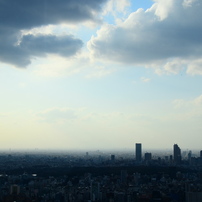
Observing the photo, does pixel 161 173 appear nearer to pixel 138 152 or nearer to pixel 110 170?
pixel 110 170

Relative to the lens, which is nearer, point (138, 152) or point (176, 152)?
point (176, 152)

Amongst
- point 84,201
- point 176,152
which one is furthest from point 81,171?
point 176,152

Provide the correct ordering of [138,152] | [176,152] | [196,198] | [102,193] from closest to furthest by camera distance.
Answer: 1. [196,198]
2. [102,193]
3. [176,152]
4. [138,152]

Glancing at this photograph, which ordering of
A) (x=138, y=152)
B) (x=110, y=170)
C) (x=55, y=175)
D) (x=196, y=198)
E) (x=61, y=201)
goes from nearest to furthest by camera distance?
(x=196, y=198)
(x=61, y=201)
(x=55, y=175)
(x=110, y=170)
(x=138, y=152)

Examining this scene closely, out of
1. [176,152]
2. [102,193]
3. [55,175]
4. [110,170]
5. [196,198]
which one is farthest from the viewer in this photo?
[176,152]

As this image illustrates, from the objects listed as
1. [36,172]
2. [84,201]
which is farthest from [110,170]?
[84,201]

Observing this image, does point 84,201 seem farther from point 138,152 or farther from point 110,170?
point 138,152

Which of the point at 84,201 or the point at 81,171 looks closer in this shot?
the point at 84,201

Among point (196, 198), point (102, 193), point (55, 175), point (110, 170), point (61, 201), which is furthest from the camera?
point (110, 170)
